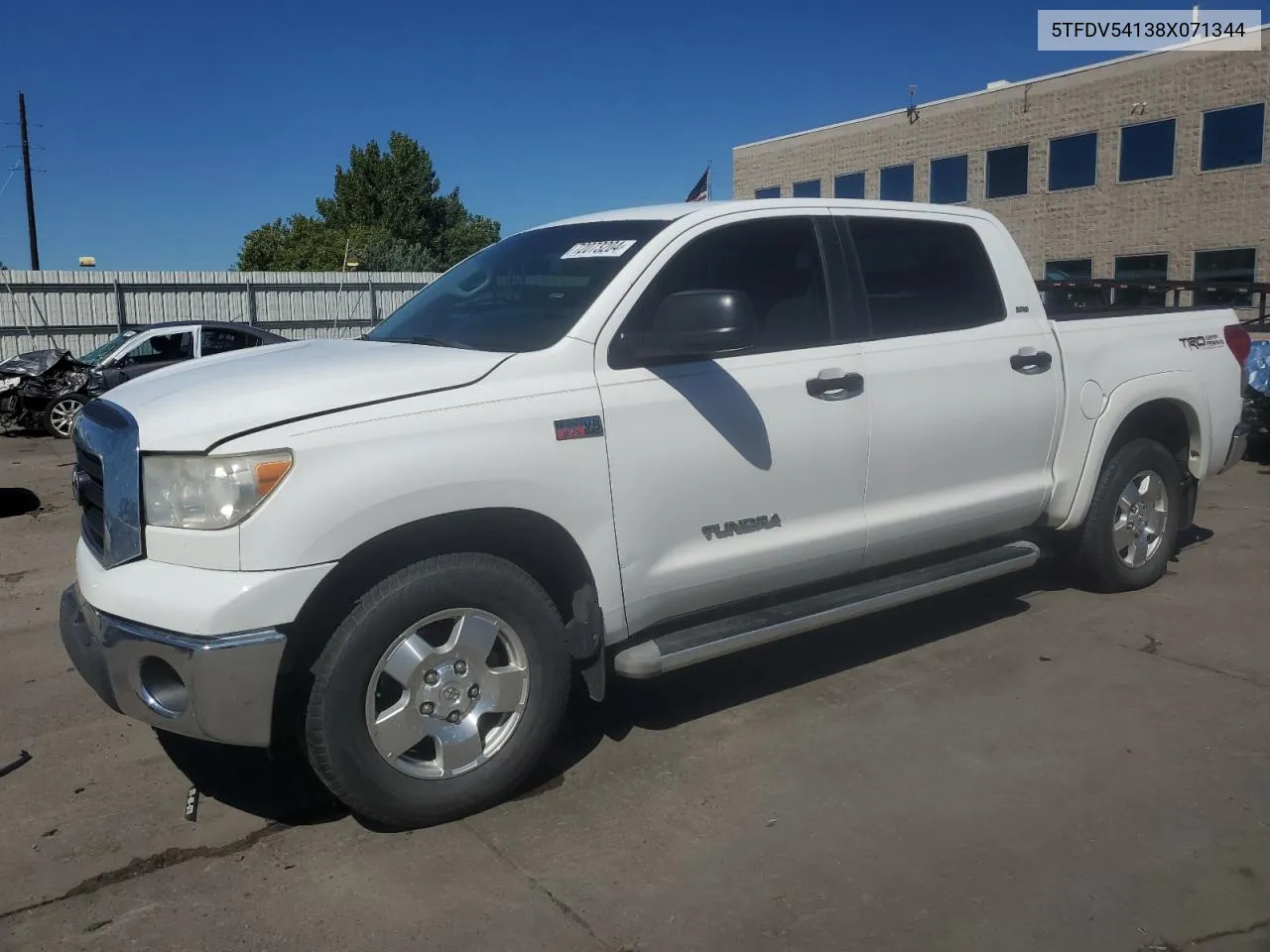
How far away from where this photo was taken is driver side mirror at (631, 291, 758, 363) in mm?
3635

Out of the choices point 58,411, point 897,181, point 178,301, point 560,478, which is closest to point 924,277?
point 560,478

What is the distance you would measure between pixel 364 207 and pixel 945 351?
167 ft

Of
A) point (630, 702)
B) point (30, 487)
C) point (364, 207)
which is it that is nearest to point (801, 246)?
point (630, 702)

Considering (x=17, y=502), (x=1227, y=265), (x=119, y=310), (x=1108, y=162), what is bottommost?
(x=17, y=502)

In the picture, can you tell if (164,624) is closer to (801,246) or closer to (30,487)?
(801,246)

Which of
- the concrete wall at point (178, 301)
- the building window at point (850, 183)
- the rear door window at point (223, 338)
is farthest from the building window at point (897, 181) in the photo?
the rear door window at point (223, 338)

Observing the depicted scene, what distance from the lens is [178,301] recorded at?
2148cm

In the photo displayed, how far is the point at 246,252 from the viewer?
2429 inches

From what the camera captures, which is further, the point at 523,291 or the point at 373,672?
the point at 523,291

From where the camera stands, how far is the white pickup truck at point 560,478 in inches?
124

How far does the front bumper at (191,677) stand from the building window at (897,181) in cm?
3049

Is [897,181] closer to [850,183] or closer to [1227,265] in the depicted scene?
[850,183]

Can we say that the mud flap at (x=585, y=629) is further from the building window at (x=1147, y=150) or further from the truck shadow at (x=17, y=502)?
the building window at (x=1147, y=150)

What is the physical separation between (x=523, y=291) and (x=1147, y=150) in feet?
87.6
